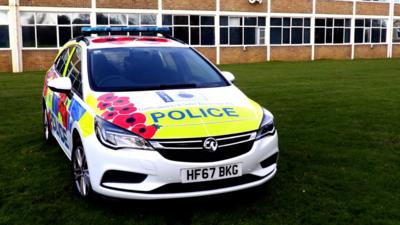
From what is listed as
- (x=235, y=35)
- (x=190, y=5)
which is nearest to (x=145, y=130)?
(x=190, y=5)

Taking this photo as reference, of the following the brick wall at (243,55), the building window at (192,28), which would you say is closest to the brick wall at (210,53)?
the building window at (192,28)

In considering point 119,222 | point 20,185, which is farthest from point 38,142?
point 119,222

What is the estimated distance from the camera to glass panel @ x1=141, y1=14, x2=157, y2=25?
3028 centimetres

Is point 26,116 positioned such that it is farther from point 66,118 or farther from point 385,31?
point 385,31

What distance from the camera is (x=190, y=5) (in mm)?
31547

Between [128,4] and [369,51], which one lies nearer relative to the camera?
[128,4]

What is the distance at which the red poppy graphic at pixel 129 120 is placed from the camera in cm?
414

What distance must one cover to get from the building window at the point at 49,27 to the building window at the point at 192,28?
18.4ft

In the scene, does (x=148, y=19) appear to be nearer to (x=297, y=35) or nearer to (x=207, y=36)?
(x=207, y=36)

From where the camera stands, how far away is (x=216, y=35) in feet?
108

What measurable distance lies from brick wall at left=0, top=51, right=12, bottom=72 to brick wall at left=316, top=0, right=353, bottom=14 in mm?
22519

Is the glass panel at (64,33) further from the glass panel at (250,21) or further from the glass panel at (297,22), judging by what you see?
the glass panel at (297,22)

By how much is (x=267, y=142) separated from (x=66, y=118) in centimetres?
222

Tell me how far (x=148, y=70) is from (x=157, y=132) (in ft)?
5.02
